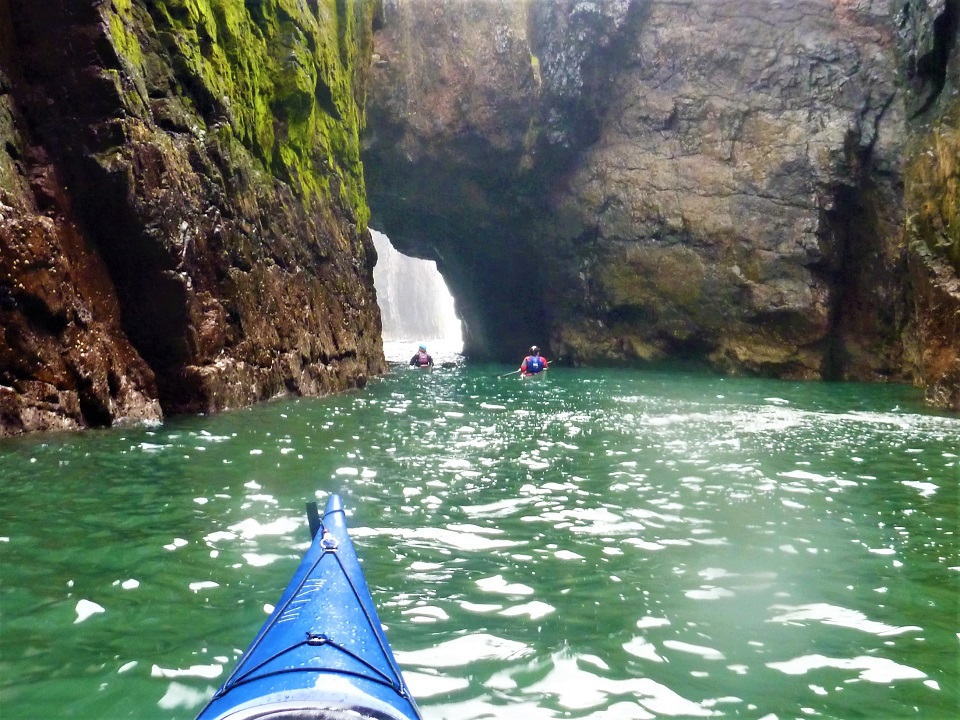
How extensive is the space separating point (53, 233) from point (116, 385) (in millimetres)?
2136

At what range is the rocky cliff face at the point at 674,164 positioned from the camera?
22.6 meters

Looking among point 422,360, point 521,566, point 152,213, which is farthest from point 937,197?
point 422,360

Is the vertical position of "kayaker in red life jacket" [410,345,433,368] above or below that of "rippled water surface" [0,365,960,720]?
below

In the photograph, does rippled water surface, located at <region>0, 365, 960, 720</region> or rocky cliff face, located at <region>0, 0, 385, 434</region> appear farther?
rocky cliff face, located at <region>0, 0, 385, 434</region>

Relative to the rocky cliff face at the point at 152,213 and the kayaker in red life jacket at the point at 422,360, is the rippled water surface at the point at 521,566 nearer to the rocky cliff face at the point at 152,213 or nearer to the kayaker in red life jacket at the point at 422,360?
the rocky cliff face at the point at 152,213

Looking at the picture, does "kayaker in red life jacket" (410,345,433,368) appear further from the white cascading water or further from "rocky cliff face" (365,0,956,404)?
the white cascading water

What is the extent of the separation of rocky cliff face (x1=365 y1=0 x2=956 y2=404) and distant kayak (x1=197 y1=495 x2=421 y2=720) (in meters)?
21.9

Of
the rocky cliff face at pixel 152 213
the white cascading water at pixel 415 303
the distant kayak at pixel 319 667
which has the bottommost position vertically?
the white cascading water at pixel 415 303

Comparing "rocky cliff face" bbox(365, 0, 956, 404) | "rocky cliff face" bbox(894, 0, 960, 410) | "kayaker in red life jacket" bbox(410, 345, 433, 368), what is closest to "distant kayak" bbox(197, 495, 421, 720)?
"rocky cliff face" bbox(894, 0, 960, 410)

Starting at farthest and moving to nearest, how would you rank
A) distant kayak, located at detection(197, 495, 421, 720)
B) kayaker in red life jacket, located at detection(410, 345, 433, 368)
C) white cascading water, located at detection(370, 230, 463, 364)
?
white cascading water, located at detection(370, 230, 463, 364)
kayaker in red life jacket, located at detection(410, 345, 433, 368)
distant kayak, located at detection(197, 495, 421, 720)

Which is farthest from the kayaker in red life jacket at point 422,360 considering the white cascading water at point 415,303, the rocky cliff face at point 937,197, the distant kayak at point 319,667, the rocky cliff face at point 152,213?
the white cascading water at point 415,303

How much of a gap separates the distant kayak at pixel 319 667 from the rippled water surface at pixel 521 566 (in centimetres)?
42

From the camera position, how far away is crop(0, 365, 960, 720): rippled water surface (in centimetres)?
333

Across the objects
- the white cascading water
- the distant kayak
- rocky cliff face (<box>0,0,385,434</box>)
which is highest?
rocky cliff face (<box>0,0,385,434</box>)
